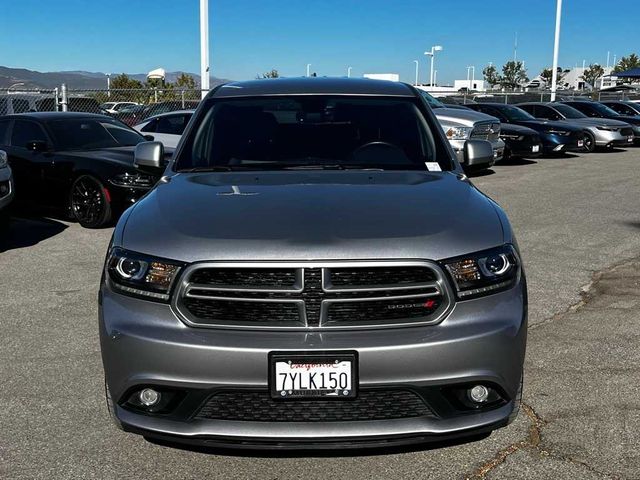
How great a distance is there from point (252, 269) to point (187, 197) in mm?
809

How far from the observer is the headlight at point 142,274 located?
301 centimetres

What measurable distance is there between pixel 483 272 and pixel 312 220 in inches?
29.9

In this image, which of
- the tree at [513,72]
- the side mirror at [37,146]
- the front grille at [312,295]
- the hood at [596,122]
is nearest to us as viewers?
the front grille at [312,295]

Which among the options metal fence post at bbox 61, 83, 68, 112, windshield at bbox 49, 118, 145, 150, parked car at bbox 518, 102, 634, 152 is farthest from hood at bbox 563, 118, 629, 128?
windshield at bbox 49, 118, 145, 150

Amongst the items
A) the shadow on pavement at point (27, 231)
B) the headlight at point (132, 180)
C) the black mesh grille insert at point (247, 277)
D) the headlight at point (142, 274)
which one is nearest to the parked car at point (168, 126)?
the shadow on pavement at point (27, 231)

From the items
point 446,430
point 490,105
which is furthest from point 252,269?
point 490,105

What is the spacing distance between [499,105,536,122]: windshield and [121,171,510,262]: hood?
1716 cm

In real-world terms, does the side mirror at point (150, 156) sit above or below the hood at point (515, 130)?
above

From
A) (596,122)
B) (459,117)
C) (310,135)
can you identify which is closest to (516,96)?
(596,122)

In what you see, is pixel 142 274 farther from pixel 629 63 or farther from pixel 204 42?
pixel 629 63

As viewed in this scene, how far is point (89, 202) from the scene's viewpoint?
9.44 meters

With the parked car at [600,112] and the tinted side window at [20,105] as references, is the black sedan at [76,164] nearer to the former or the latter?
the tinted side window at [20,105]

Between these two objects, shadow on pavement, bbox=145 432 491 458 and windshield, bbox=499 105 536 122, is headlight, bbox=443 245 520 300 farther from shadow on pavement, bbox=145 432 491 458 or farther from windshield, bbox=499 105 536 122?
windshield, bbox=499 105 536 122

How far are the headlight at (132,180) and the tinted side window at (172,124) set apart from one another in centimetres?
438
